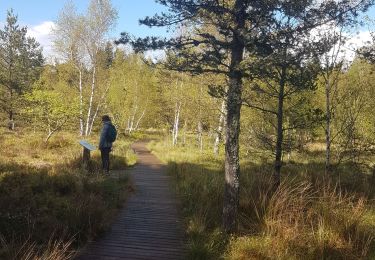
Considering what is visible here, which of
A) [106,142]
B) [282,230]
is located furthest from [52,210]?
[106,142]

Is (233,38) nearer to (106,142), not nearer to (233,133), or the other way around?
(233,133)

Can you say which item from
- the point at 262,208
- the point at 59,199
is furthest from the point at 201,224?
the point at 59,199

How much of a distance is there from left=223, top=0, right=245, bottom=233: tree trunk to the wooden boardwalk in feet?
3.11

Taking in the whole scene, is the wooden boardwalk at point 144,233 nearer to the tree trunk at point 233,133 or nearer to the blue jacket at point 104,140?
A: the tree trunk at point 233,133

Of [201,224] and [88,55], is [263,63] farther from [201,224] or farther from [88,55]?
[88,55]

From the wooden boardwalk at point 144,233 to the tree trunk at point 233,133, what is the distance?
0.95 m

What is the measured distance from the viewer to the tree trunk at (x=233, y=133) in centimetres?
658

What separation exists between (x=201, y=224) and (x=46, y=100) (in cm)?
1946

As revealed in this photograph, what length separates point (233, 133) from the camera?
21.6 ft

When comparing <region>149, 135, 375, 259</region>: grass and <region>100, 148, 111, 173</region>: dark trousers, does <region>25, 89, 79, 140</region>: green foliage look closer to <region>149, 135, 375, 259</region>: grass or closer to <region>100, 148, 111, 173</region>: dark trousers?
<region>100, 148, 111, 173</region>: dark trousers

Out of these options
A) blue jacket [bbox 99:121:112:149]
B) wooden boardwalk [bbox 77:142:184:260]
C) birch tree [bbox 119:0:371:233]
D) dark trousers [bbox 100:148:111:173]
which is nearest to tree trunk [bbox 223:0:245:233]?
birch tree [bbox 119:0:371:233]

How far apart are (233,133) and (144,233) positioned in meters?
2.38

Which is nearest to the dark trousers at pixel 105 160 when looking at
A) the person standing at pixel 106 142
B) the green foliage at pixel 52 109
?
the person standing at pixel 106 142

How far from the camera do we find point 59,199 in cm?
771
